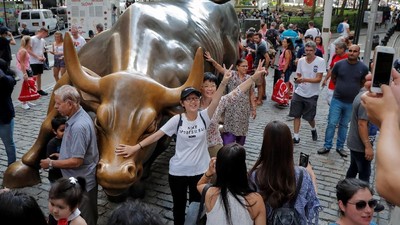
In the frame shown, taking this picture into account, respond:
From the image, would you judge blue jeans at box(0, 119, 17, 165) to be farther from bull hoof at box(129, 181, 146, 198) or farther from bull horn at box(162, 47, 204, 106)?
bull horn at box(162, 47, 204, 106)

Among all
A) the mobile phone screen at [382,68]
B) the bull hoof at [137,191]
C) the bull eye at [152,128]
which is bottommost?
the bull hoof at [137,191]

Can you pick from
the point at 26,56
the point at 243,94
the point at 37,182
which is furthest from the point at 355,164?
the point at 26,56

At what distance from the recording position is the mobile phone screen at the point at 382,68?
194cm

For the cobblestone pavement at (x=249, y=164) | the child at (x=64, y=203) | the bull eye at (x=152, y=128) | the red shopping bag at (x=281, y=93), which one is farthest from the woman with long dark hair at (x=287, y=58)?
the child at (x=64, y=203)

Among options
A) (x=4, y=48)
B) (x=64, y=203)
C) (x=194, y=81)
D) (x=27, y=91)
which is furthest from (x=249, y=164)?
(x=4, y=48)

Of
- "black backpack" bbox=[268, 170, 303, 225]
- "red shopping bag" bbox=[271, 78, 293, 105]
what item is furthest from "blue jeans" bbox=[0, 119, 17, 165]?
"red shopping bag" bbox=[271, 78, 293, 105]

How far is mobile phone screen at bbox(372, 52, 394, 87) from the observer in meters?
1.94

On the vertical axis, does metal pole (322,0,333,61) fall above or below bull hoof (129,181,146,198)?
above

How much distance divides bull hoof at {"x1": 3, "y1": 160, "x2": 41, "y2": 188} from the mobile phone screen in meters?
5.01

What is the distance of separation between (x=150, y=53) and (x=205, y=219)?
2960 mm

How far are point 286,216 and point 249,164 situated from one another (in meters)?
Result: 3.74

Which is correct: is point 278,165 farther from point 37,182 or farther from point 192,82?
point 37,182

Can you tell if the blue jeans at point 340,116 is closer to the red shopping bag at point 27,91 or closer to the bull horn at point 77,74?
the bull horn at point 77,74

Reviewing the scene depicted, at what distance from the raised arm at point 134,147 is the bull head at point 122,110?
0.06 m
